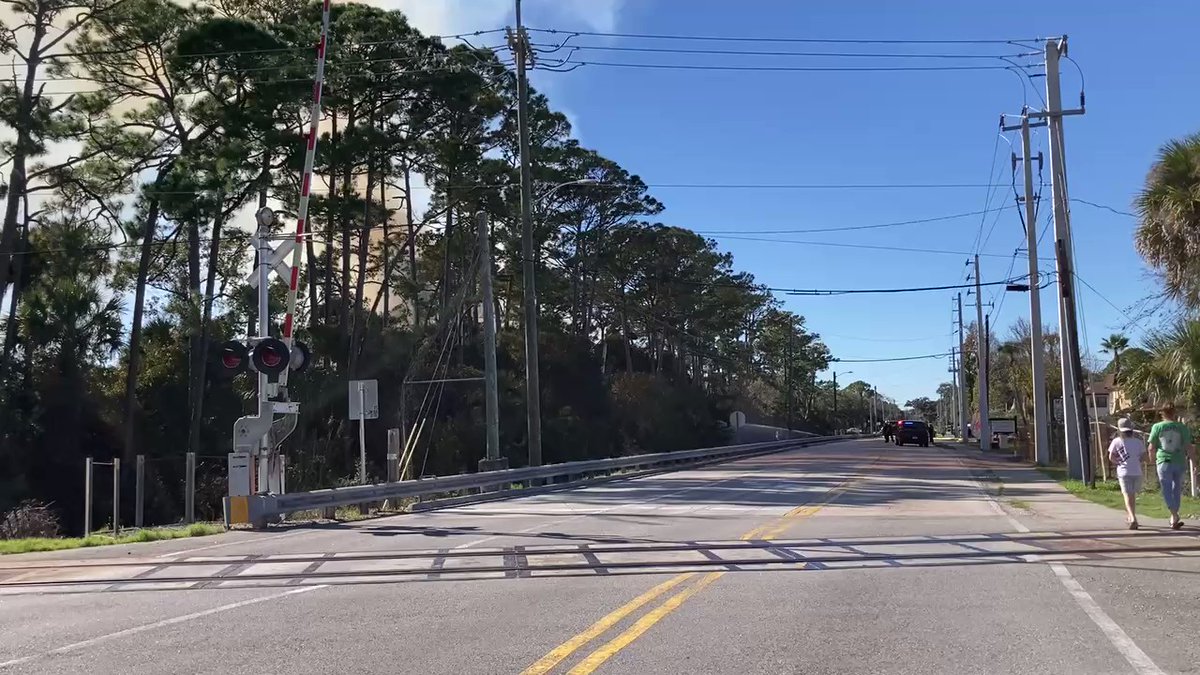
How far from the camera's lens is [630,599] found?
30.7ft

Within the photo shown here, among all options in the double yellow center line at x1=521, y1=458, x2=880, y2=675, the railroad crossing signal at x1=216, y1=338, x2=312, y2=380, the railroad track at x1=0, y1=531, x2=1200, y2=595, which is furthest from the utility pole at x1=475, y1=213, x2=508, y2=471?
the double yellow center line at x1=521, y1=458, x2=880, y2=675

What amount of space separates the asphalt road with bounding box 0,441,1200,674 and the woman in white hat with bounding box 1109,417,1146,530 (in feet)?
1.47

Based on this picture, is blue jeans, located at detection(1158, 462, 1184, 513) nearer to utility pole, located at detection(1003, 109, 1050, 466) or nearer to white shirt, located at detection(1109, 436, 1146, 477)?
white shirt, located at detection(1109, 436, 1146, 477)

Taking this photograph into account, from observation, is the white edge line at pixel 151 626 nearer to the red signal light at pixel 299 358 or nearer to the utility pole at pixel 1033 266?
the red signal light at pixel 299 358

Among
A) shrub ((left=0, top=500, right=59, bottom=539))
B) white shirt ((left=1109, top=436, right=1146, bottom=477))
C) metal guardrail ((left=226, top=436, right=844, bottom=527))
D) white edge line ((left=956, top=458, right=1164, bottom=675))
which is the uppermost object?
white shirt ((left=1109, top=436, right=1146, bottom=477))

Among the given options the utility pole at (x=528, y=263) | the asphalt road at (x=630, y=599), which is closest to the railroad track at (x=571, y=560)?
the asphalt road at (x=630, y=599)

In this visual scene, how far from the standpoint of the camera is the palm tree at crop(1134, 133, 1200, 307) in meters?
17.9

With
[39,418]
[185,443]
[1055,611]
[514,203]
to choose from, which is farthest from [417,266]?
[1055,611]

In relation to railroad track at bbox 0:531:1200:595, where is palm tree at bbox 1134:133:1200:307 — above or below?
above

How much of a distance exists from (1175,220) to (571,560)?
12.9 metres

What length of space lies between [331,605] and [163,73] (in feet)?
115

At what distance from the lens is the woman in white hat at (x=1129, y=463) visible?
14086mm

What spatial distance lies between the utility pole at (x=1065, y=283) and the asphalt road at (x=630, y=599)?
9284 millimetres

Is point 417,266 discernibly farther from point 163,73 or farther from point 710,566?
point 710,566
